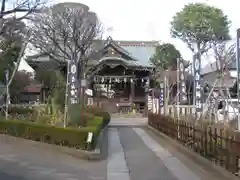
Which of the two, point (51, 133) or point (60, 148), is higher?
point (51, 133)

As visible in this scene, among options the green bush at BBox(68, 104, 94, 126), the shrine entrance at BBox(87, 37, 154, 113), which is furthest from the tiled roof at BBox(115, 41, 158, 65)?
the green bush at BBox(68, 104, 94, 126)

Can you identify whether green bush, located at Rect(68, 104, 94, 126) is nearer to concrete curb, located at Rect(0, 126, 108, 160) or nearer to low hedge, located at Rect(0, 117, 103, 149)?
low hedge, located at Rect(0, 117, 103, 149)

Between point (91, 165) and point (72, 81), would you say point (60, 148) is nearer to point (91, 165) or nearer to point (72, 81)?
point (91, 165)

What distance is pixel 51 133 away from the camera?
14.1 m

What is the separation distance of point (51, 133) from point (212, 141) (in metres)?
5.97

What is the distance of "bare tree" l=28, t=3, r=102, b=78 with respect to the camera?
28.9 meters

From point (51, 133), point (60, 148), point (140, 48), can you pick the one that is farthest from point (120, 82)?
point (60, 148)

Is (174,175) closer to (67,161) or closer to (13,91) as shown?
(67,161)

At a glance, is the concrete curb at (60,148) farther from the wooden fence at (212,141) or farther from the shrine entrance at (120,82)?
the shrine entrance at (120,82)

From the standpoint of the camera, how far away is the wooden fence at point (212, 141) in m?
8.59

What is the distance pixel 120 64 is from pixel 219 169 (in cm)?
3272

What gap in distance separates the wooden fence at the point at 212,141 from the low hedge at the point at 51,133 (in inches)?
121

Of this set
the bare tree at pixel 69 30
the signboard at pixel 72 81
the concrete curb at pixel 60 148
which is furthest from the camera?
the bare tree at pixel 69 30

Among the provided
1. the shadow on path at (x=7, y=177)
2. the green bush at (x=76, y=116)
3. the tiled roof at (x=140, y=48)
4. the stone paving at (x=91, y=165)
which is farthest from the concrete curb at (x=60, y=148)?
the tiled roof at (x=140, y=48)
